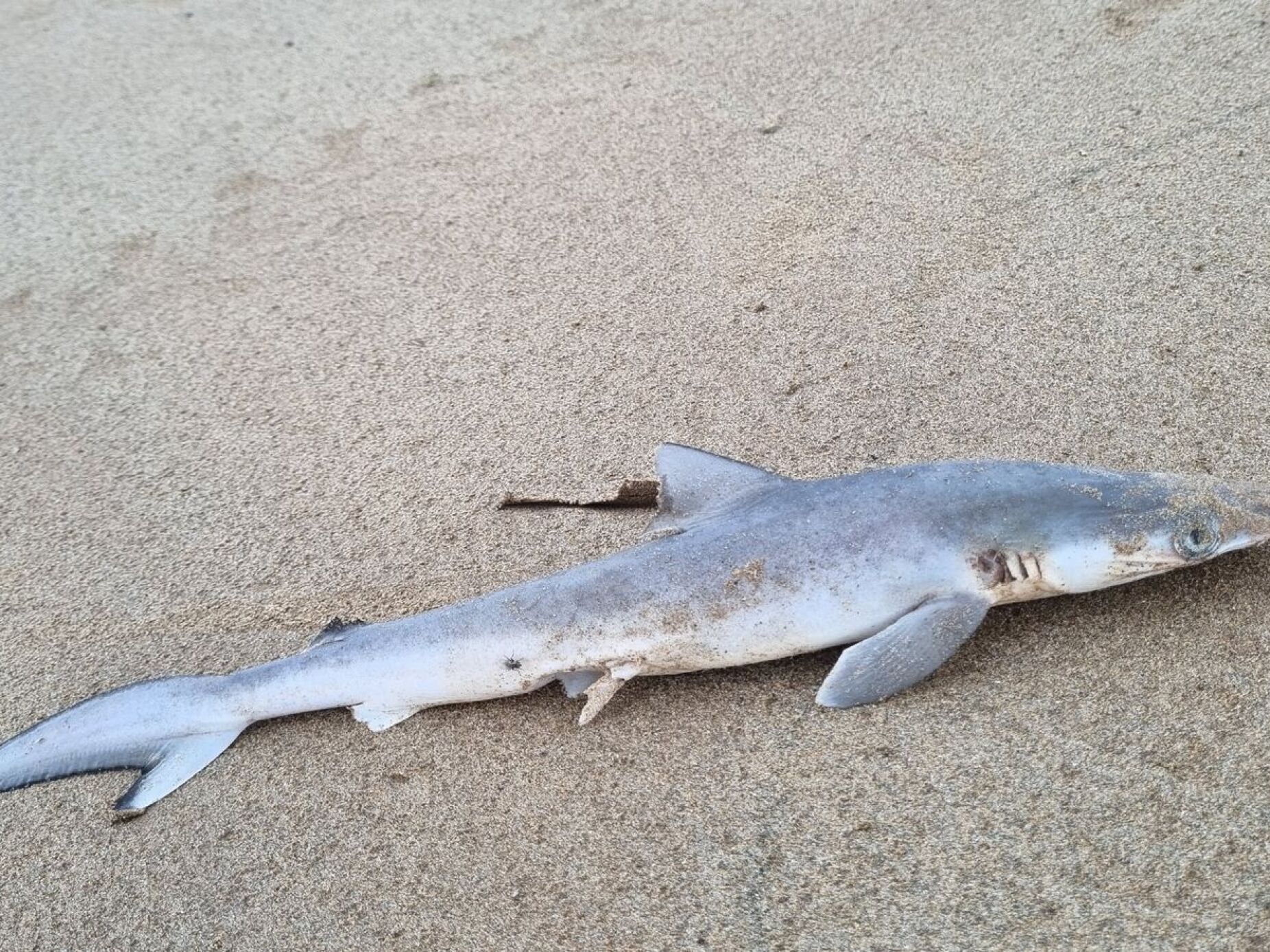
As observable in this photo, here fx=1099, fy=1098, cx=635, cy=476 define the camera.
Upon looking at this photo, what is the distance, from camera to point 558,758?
2455 mm

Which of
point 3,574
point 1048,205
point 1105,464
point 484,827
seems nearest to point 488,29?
point 1048,205

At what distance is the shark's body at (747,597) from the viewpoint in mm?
2330

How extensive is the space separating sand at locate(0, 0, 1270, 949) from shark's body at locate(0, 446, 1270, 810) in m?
0.10

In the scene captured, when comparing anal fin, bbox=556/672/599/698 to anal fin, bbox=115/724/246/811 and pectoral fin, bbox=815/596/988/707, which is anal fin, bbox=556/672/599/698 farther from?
anal fin, bbox=115/724/246/811

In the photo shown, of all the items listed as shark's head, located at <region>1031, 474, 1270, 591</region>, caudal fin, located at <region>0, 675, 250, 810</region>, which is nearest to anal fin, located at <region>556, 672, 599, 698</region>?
caudal fin, located at <region>0, 675, 250, 810</region>

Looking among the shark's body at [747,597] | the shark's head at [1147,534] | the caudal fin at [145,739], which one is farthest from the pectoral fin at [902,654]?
the caudal fin at [145,739]

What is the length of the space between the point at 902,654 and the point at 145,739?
69.5 inches

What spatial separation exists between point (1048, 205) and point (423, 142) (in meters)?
2.63

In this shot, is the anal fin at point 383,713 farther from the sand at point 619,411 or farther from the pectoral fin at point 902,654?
the pectoral fin at point 902,654

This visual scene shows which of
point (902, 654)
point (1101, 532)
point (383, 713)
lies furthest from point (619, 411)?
point (1101, 532)

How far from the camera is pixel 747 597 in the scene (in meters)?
2.38

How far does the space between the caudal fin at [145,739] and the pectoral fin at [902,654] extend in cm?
141

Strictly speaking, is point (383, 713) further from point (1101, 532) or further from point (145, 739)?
point (1101, 532)

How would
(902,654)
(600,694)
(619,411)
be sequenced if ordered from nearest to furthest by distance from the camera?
(902,654), (600,694), (619,411)
